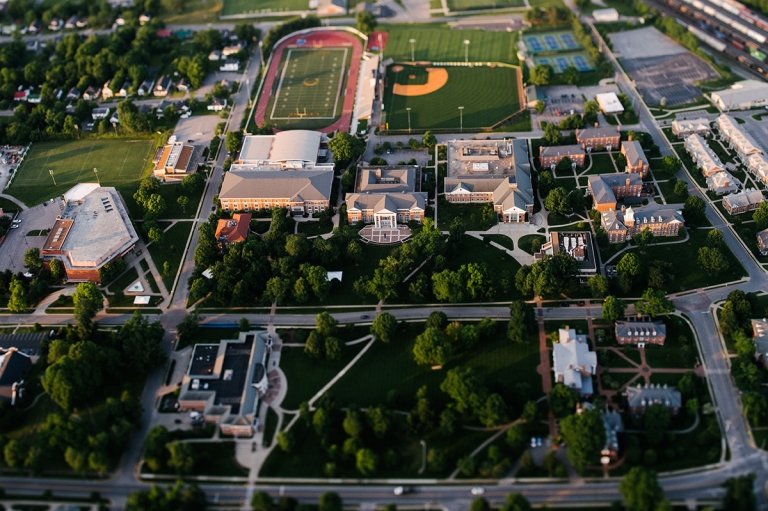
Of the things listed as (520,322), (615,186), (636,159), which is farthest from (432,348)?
(636,159)

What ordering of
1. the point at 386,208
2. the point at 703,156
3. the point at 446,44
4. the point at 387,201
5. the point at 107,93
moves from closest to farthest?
the point at 386,208, the point at 387,201, the point at 703,156, the point at 107,93, the point at 446,44

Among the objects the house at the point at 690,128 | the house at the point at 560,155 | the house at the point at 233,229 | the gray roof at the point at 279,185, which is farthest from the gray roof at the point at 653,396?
the house at the point at 690,128

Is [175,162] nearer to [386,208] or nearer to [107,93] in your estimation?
[107,93]

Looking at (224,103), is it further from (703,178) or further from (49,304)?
(703,178)

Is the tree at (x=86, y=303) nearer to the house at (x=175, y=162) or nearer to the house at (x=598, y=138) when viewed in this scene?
the house at (x=175, y=162)

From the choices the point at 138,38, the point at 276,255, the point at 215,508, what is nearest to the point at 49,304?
the point at 276,255

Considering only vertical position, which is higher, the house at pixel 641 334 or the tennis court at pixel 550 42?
the tennis court at pixel 550 42
